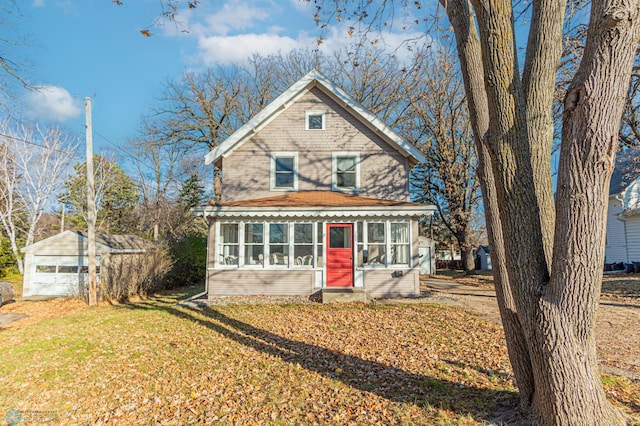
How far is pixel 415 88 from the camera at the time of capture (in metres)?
20.4

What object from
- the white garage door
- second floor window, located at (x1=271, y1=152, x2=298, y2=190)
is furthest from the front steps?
the white garage door

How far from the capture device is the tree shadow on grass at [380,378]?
3.89 metres

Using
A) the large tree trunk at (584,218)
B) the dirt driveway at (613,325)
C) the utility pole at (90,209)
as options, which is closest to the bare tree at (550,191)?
the large tree trunk at (584,218)

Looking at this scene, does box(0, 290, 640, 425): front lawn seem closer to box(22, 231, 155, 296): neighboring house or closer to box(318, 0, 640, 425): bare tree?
box(318, 0, 640, 425): bare tree

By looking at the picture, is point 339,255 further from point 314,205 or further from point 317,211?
point 314,205

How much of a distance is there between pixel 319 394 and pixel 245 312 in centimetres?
544

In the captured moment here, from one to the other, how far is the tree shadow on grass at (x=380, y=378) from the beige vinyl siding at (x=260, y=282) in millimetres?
4270

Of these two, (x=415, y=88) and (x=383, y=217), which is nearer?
(x=383, y=217)

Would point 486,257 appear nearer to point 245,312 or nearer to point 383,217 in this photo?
point 383,217

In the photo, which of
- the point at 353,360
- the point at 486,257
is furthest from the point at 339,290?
the point at 486,257

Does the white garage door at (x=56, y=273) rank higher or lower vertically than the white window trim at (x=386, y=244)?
lower

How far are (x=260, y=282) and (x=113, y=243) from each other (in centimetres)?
802

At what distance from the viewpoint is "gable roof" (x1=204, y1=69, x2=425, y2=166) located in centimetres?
1296

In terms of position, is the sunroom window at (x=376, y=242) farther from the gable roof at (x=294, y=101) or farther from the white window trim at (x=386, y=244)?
the gable roof at (x=294, y=101)
